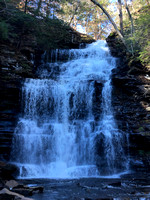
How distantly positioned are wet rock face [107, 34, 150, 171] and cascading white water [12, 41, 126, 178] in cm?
61

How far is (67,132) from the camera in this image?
11.8 metres

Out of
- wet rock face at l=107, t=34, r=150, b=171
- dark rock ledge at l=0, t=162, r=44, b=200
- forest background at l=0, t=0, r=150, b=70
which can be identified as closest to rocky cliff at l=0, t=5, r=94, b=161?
forest background at l=0, t=0, r=150, b=70

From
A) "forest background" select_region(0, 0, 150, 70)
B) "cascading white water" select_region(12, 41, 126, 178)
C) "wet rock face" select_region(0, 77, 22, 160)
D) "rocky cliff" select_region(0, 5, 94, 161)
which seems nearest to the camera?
"cascading white water" select_region(12, 41, 126, 178)

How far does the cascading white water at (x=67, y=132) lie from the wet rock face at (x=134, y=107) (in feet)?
2.02

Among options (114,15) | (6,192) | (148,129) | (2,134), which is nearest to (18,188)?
(6,192)

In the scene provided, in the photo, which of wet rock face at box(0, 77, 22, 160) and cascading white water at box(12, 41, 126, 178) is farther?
wet rock face at box(0, 77, 22, 160)

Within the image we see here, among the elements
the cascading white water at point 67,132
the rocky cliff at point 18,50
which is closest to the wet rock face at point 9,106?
the rocky cliff at point 18,50

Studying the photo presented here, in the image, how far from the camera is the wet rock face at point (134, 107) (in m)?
11.6

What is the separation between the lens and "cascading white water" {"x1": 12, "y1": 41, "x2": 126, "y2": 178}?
10.6m

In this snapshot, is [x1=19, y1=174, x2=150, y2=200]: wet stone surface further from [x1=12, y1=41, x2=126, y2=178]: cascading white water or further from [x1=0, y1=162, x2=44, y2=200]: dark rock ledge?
[x1=12, y1=41, x2=126, y2=178]: cascading white water

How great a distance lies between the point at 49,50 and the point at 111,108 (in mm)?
9683

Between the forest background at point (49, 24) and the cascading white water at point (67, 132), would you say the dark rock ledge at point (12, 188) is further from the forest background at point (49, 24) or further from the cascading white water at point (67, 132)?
the forest background at point (49, 24)

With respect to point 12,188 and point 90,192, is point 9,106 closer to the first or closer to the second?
point 12,188

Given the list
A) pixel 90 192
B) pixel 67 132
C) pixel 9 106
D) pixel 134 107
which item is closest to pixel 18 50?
pixel 9 106
